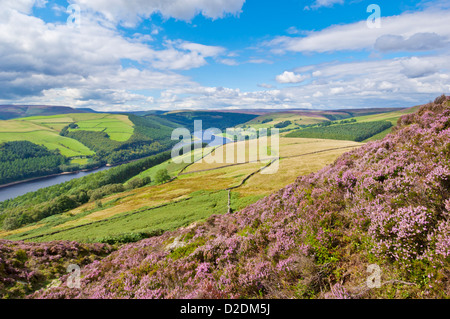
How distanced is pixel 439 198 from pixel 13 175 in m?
274

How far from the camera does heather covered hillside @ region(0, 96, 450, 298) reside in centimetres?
474

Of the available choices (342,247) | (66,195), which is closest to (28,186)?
(66,195)

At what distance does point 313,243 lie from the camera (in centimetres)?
662

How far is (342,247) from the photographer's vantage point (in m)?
6.45

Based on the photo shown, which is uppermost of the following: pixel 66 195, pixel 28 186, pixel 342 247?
pixel 342 247

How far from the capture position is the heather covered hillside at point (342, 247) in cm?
474

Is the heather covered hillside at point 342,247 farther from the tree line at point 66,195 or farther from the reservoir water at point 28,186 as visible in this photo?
the reservoir water at point 28,186

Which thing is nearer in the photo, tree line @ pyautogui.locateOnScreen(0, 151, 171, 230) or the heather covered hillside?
the heather covered hillside

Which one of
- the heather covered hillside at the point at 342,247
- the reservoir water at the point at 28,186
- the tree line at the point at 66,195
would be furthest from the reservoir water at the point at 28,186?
the heather covered hillside at the point at 342,247

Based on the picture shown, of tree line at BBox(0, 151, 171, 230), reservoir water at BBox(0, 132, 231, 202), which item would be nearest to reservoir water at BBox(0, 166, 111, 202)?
reservoir water at BBox(0, 132, 231, 202)

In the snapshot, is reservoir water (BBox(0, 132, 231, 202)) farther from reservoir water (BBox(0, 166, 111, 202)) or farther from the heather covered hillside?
the heather covered hillside

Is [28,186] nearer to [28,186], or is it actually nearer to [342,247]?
[28,186]

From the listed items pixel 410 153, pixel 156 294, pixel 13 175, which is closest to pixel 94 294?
pixel 156 294
